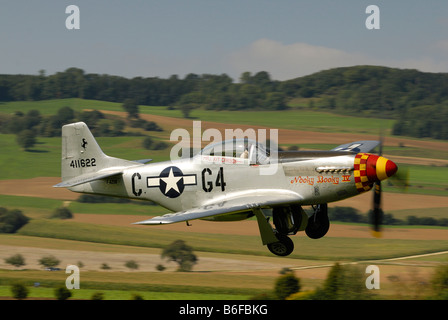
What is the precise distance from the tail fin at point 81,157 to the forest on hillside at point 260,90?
361 feet

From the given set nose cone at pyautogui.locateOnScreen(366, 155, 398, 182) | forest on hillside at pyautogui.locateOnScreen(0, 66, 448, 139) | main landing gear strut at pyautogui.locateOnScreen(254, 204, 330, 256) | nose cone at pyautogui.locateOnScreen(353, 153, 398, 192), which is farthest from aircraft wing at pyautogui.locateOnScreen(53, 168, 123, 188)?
forest on hillside at pyautogui.locateOnScreen(0, 66, 448, 139)

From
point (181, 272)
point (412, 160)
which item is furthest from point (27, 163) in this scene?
point (412, 160)

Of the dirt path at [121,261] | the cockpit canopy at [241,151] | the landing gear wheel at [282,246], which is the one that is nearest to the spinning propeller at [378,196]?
the landing gear wheel at [282,246]

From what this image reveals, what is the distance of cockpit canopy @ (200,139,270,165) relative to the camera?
1716 centimetres

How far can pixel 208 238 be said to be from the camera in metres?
69.1

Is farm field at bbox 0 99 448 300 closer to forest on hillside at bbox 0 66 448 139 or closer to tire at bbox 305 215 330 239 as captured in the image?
forest on hillside at bbox 0 66 448 139

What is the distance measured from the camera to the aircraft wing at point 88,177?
740 inches

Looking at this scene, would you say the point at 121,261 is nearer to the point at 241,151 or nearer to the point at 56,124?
the point at 241,151

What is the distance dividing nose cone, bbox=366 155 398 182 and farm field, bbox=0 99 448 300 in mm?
25562

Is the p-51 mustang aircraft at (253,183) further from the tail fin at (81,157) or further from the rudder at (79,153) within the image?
the rudder at (79,153)

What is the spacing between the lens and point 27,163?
107000 millimetres

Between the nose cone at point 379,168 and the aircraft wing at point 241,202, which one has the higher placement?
the nose cone at point 379,168

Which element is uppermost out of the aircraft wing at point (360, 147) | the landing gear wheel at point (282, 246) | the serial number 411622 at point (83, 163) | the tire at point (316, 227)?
the aircraft wing at point (360, 147)

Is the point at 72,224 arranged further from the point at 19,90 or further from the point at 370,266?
the point at 19,90
